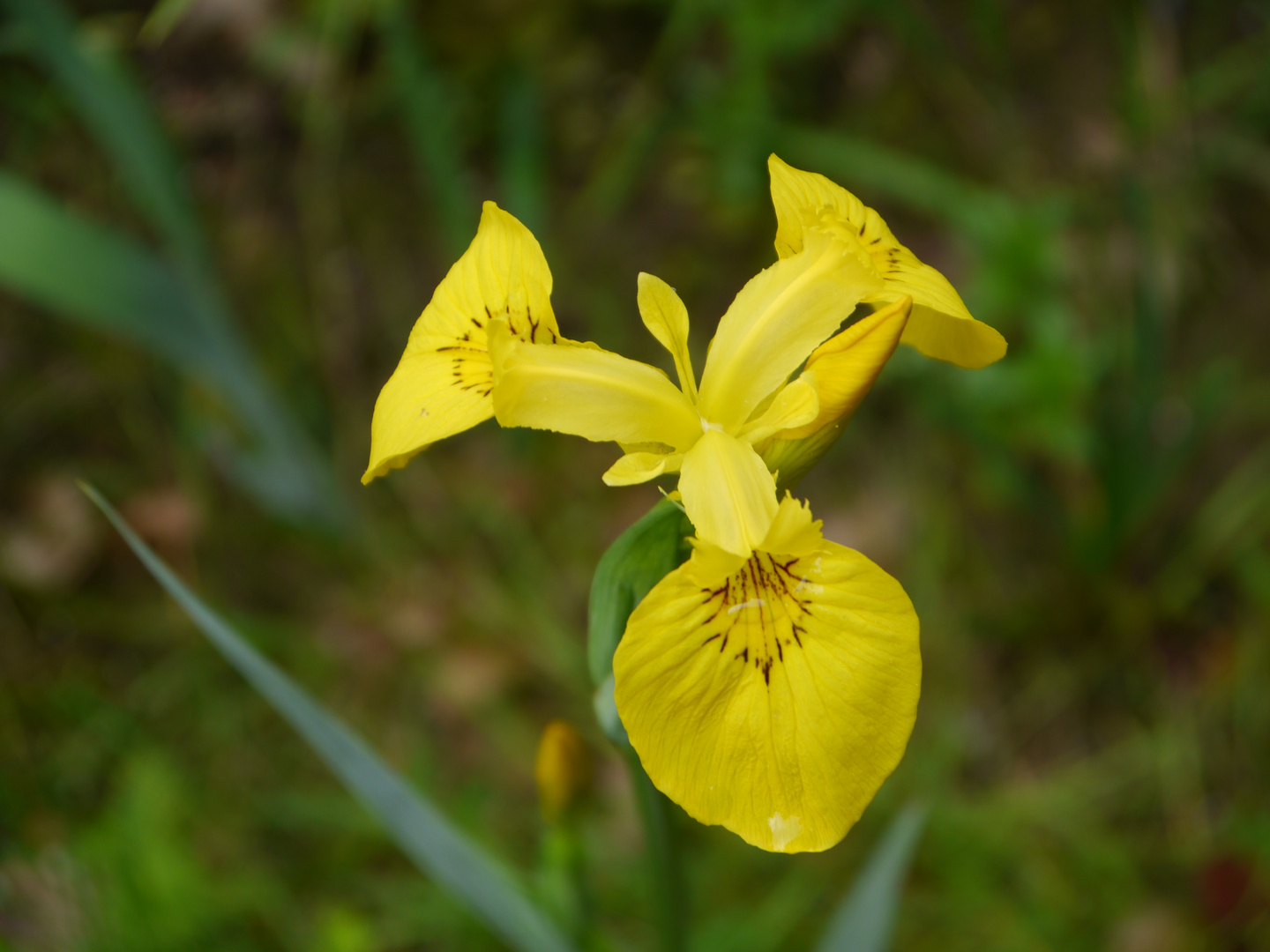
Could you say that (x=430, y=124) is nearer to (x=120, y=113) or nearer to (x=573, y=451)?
(x=120, y=113)

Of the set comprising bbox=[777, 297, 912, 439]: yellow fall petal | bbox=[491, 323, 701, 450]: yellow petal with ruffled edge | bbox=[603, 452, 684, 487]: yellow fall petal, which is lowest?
bbox=[603, 452, 684, 487]: yellow fall petal

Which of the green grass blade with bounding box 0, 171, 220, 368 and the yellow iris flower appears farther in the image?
the green grass blade with bounding box 0, 171, 220, 368

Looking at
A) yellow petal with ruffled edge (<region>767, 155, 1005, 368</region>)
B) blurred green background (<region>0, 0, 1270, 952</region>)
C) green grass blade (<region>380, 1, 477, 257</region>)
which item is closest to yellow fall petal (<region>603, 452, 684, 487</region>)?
yellow petal with ruffled edge (<region>767, 155, 1005, 368</region>)

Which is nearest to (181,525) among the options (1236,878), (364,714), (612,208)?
(364,714)

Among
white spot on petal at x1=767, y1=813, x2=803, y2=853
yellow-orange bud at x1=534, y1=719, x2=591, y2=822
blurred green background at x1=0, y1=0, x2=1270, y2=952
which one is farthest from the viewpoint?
blurred green background at x1=0, y1=0, x2=1270, y2=952

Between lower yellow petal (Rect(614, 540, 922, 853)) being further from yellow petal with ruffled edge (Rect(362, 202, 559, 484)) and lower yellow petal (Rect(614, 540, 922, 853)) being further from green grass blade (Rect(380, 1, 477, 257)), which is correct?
green grass blade (Rect(380, 1, 477, 257))

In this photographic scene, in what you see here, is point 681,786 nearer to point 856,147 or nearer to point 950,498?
point 950,498

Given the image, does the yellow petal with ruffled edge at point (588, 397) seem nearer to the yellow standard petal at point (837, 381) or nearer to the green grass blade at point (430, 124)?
the yellow standard petal at point (837, 381)
